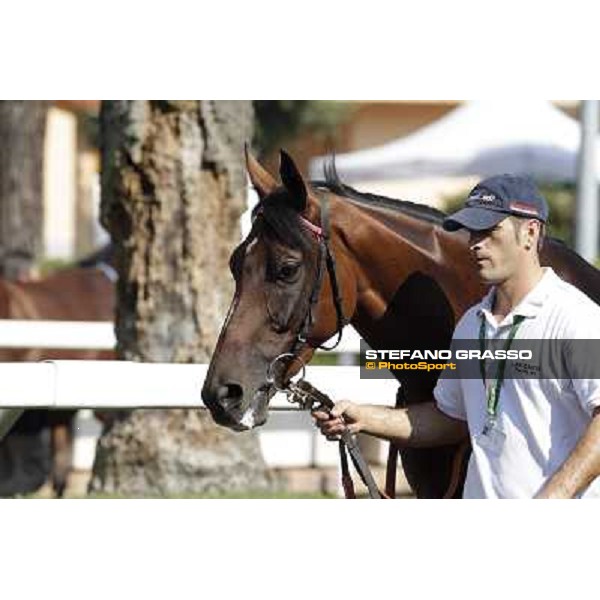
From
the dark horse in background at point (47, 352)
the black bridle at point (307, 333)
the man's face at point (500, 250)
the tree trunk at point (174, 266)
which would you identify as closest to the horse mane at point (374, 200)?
the black bridle at point (307, 333)

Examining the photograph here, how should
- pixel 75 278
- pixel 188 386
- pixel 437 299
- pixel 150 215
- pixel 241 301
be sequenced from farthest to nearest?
pixel 75 278
pixel 150 215
pixel 188 386
pixel 437 299
pixel 241 301

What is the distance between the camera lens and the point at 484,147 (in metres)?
13.5

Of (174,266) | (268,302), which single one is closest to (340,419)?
(268,302)

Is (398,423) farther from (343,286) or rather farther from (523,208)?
(523,208)

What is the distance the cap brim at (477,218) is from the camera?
4.76 metres

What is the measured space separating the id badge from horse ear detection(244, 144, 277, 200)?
2.95 feet

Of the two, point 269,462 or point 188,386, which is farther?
point 269,462

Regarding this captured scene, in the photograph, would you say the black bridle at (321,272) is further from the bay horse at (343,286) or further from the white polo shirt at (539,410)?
the white polo shirt at (539,410)

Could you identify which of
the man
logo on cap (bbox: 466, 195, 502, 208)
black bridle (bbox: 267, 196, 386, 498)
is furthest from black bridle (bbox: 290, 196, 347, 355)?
logo on cap (bbox: 466, 195, 502, 208)

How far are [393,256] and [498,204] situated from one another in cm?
66
